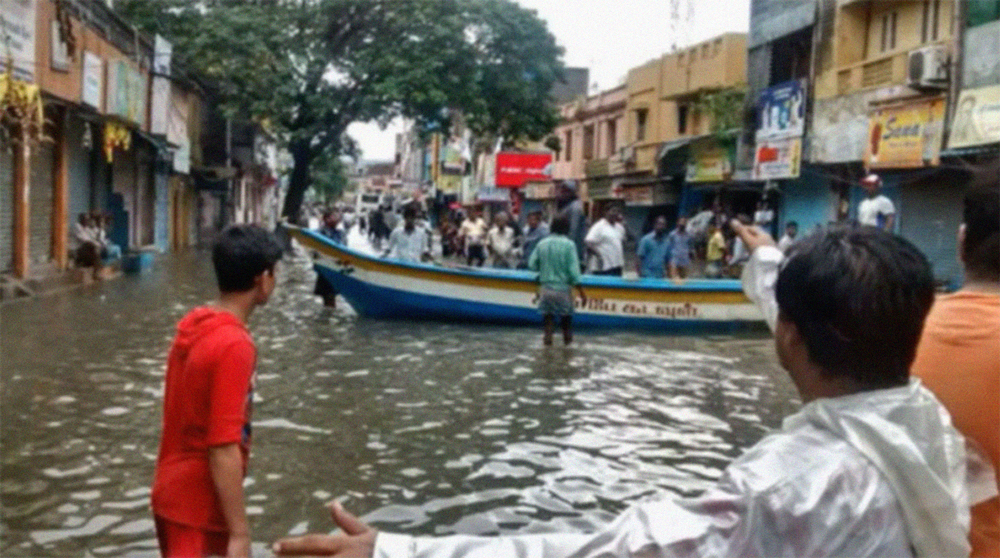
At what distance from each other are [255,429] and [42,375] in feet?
9.94

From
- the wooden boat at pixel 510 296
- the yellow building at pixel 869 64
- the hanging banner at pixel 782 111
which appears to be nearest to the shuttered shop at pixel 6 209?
the wooden boat at pixel 510 296

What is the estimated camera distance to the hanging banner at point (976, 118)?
49.5 ft

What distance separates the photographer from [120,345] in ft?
38.0

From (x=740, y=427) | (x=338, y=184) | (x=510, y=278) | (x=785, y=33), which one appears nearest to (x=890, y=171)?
(x=785, y=33)

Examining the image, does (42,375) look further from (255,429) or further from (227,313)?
(227,313)

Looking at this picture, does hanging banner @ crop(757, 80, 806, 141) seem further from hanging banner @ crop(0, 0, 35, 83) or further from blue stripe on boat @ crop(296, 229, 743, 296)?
hanging banner @ crop(0, 0, 35, 83)

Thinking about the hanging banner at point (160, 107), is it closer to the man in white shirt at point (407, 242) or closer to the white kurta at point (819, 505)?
the man in white shirt at point (407, 242)

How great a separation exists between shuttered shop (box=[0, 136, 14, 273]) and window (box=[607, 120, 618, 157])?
80.2 ft

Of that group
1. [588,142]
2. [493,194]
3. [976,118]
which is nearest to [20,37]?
[976,118]

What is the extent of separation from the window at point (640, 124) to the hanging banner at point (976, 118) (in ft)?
60.2

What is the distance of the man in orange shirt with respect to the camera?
2.23 metres

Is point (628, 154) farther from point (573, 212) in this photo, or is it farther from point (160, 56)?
point (573, 212)

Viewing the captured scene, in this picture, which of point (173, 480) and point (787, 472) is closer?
point (787, 472)

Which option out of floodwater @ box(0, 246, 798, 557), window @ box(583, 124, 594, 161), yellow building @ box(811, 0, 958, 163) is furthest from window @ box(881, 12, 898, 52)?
window @ box(583, 124, 594, 161)
